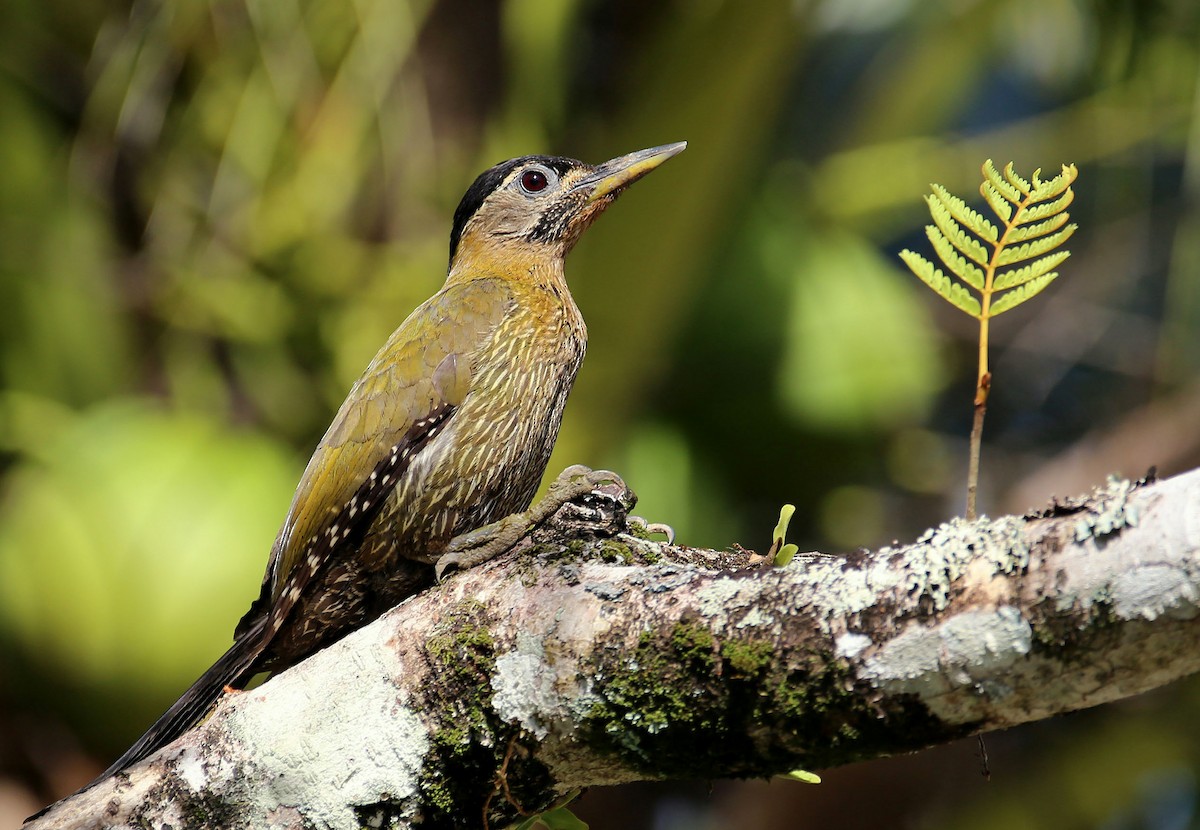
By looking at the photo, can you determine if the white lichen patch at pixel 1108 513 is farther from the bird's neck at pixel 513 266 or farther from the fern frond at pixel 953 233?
the bird's neck at pixel 513 266

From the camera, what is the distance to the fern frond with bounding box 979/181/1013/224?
1.98 m

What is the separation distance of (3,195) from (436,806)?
404cm

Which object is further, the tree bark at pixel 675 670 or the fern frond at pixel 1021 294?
the fern frond at pixel 1021 294

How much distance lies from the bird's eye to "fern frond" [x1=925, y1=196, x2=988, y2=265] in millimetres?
2367

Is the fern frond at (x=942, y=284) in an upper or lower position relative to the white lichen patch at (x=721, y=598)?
upper

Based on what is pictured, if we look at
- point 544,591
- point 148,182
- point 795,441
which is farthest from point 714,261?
point 544,591

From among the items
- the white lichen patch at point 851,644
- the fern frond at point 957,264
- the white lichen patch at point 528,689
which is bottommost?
the white lichen patch at point 528,689

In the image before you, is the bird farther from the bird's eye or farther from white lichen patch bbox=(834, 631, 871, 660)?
white lichen patch bbox=(834, 631, 871, 660)

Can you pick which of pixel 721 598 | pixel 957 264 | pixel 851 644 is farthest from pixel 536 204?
pixel 851 644

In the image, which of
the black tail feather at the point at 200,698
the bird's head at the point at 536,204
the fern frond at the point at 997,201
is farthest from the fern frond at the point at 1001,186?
the bird's head at the point at 536,204

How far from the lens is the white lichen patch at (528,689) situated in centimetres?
197

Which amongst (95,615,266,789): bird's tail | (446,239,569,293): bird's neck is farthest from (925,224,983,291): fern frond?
(446,239,569,293): bird's neck

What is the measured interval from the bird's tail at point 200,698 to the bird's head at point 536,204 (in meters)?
1.46

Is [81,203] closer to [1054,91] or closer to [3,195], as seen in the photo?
[3,195]
